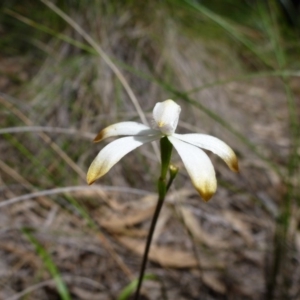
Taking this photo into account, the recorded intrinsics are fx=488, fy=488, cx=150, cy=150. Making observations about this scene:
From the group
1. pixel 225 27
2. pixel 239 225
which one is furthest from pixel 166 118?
pixel 239 225

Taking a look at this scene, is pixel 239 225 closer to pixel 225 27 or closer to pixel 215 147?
pixel 225 27

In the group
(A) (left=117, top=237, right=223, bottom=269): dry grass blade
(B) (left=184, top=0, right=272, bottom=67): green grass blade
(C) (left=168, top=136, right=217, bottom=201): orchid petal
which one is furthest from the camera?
(A) (left=117, top=237, right=223, bottom=269): dry grass blade

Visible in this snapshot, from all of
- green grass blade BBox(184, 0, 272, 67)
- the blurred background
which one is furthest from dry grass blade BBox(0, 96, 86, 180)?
green grass blade BBox(184, 0, 272, 67)

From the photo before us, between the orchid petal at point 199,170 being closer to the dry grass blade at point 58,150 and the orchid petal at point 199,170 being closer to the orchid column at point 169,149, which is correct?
the orchid column at point 169,149

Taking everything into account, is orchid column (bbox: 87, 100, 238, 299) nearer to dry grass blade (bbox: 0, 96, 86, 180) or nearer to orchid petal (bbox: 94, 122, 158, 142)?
orchid petal (bbox: 94, 122, 158, 142)

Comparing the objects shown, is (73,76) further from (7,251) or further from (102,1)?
(7,251)

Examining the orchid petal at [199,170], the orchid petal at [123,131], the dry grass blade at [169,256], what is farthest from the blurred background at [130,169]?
the orchid petal at [199,170]

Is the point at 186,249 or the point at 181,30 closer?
the point at 186,249

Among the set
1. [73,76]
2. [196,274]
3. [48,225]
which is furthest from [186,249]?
[73,76]
